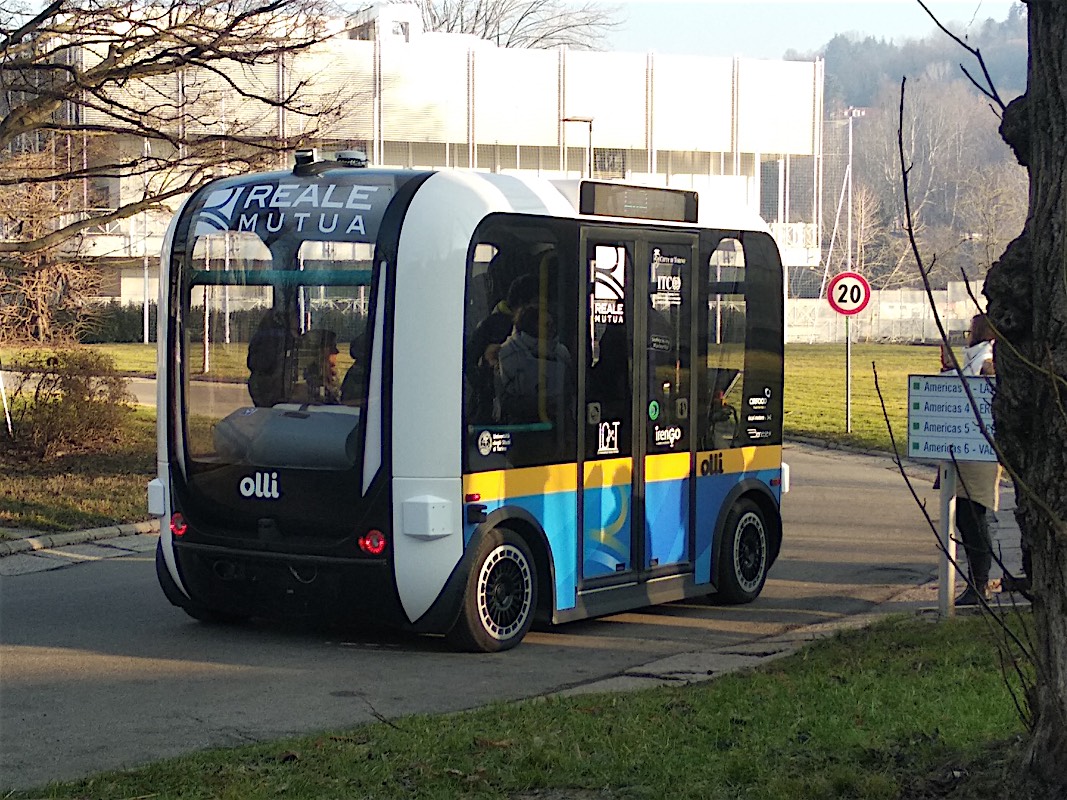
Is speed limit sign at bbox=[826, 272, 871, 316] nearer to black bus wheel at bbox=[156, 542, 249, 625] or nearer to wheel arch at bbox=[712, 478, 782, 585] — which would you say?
wheel arch at bbox=[712, 478, 782, 585]

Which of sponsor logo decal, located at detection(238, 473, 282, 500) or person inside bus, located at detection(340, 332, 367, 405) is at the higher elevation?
person inside bus, located at detection(340, 332, 367, 405)

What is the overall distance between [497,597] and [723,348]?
114 inches

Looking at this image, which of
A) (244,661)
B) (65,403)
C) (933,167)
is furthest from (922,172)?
(244,661)

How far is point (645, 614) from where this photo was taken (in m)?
11.2

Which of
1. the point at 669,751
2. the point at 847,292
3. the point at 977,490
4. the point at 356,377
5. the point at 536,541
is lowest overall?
the point at 669,751

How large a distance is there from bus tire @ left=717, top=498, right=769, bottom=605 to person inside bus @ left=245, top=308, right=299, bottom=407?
3.60m

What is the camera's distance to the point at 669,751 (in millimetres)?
6047

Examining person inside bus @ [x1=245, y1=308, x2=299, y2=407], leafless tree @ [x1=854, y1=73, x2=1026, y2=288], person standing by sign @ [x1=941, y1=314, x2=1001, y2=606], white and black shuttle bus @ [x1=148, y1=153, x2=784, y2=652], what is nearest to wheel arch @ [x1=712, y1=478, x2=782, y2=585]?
white and black shuttle bus @ [x1=148, y1=153, x2=784, y2=652]

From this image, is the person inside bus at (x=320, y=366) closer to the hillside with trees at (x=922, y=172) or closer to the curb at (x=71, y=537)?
the curb at (x=71, y=537)

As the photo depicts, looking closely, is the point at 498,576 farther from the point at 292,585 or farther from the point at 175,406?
the point at 175,406

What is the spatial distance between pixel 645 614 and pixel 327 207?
3802mm

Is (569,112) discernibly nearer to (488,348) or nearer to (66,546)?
(66,546)

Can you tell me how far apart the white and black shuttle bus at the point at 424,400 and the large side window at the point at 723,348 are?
264 mm

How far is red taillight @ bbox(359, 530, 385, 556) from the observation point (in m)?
9.25
